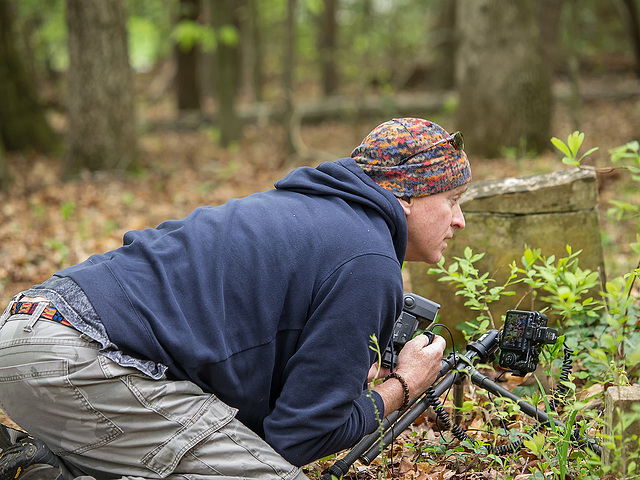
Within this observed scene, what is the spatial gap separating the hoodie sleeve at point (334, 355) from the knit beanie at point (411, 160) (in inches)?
13.4

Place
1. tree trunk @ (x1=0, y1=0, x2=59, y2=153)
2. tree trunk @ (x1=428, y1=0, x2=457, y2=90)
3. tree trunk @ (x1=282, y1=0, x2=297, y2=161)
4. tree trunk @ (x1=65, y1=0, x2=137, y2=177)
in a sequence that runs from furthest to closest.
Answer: tree trunk @ (x1=428, y1=0, x2=457, y2=90), tree trunk @ (x1=0, y1=0, x2=59, y2=153), tree trunk @ (x1=282, y1=0, x2=297, y2=161), tree trunk @ (x1=65, y1=0, x2=137, y2=177)

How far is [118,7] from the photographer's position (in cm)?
912

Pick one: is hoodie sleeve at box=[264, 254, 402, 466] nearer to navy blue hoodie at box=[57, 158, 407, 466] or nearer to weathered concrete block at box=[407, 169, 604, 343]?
navy blue hoodie at box=[57, 158, 407, 466]

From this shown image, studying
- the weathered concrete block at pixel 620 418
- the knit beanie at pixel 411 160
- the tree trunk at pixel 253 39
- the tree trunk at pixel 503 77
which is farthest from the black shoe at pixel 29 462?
the tree trunk at pixel 253 39

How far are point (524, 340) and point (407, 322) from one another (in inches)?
18.5

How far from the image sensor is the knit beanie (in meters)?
2.30

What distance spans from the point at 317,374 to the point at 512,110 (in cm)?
762

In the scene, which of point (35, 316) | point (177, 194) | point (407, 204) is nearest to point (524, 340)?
point (407, 204)

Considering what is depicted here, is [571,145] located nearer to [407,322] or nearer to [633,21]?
[407,322]

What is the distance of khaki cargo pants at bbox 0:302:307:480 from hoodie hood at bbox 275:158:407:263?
82 cm

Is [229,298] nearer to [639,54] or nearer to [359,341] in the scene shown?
[359,341]

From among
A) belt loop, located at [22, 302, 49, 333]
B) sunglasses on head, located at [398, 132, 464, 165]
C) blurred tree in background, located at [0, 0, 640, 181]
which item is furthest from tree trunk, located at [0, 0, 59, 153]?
sunglasses on head, located at [398, 132, 464, 165]

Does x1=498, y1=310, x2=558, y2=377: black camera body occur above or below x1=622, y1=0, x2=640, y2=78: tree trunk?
below

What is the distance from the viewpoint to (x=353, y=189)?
227 centimetres
